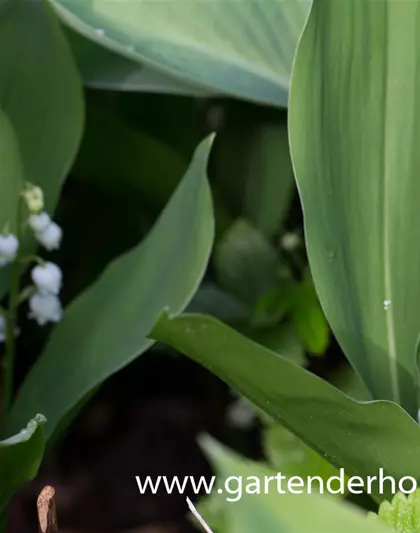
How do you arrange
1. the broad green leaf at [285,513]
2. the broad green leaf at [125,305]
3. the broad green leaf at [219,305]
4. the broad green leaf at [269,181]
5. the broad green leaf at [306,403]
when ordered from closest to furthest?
the broad green leaf at [285,513]
the broad green leaf at [306,403]
the broad green leaf at [125,305]
the broad green leaf at [219,305]
the broad green leaf at [269,181]

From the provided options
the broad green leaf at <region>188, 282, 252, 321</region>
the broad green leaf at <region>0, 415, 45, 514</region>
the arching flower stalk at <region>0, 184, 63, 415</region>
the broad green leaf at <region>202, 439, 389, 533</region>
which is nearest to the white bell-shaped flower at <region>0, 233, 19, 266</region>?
the arching flower stalk at <region>0, 184, 63, 415</region>

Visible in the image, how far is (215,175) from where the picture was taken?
1055mm

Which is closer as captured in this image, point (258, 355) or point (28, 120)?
point (258, 355)

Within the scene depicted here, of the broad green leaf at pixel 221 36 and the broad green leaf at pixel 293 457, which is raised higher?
the broad green leaf at pixel 221 36

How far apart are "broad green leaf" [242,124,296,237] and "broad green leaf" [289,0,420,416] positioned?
416mm

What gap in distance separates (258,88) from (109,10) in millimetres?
151

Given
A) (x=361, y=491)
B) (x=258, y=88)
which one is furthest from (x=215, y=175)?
(x=361, y=491)

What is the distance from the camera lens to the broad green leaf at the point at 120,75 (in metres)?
0.79

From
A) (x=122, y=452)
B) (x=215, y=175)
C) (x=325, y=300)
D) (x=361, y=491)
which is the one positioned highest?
(x=325, y=300)

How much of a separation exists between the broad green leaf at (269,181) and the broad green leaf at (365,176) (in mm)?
416

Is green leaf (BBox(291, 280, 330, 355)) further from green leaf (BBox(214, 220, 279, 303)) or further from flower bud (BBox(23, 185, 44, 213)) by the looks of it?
flower bud (BBox(23, 185, 44, 213))

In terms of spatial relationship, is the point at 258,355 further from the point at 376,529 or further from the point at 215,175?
the point at 215,175

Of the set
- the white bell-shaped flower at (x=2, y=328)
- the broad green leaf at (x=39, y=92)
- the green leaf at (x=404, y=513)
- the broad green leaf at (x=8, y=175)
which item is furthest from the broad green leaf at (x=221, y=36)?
the green leaf at (x=404, y=513)

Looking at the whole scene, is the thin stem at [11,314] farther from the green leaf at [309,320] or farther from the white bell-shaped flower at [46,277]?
the green leaf at [309,320]
